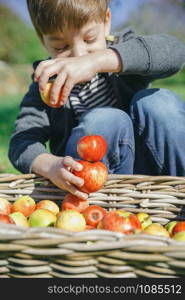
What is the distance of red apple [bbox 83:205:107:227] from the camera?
1.95m

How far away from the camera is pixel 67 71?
175 cm

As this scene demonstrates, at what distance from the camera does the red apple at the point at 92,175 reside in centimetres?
190

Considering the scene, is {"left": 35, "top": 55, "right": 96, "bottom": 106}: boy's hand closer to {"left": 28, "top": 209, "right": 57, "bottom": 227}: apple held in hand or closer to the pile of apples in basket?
the pile of apples in basket

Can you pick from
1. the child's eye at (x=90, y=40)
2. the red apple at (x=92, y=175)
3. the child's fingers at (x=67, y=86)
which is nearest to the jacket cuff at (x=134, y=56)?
the child's eye at (x=90, y=40)

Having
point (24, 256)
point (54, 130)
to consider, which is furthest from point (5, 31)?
point (24, 256)

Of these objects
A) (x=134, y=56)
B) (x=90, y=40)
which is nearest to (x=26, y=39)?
(x=90, y=40)

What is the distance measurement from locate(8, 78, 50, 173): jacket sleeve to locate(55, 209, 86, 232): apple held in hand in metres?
0.42

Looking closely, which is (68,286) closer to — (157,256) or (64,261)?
(64,261)

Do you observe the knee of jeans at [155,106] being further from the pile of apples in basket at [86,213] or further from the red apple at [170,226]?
the red apple at [170,226]

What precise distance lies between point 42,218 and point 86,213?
0.62 feet

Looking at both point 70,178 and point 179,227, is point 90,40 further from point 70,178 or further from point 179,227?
Result: point 179,227

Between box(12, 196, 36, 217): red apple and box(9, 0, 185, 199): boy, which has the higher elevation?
box(9, 0, 185, 199): boy

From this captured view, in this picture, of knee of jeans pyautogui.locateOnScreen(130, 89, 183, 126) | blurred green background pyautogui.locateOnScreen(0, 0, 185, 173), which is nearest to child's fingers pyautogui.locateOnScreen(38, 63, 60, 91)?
knee of jeans pyautogui.locateOnScreen(130, 89, 183, 126)

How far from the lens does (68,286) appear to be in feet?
4.37
